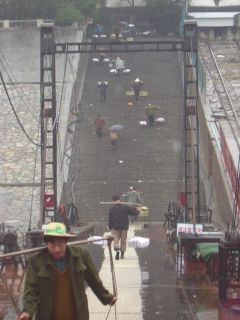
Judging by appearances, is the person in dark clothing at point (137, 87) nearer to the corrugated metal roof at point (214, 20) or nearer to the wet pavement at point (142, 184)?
the wet pavement at point (142, 184)

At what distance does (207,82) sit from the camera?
47125 mm

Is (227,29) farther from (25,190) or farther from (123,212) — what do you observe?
(123,212)

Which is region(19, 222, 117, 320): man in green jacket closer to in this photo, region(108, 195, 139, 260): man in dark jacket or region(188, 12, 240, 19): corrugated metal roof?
region(108, 195, 139, 260): man in dark jacket

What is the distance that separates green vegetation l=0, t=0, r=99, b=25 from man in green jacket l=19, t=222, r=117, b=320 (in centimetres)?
5350

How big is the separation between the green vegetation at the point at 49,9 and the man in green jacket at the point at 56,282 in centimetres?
5350

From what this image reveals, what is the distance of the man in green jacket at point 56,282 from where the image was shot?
721cm

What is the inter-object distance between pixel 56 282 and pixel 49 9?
2153 inches

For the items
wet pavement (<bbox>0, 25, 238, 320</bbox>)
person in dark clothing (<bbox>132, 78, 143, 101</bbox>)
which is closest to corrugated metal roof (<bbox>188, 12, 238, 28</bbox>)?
wet pavement (<bbox>0, 25, 238, 320</bbox>)

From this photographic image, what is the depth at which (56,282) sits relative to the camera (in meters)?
7.26

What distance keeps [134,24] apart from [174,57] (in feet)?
47.4

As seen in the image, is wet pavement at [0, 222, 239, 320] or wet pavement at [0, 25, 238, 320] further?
wet pavement at [0, 25, 238, 320]

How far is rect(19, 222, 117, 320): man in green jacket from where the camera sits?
23.6ft

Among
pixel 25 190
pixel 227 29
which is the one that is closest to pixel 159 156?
pixel 25 190

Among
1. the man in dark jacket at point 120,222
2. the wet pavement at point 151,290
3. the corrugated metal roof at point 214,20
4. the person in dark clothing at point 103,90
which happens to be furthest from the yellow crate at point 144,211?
the corrugated metal roof at point 214,20
